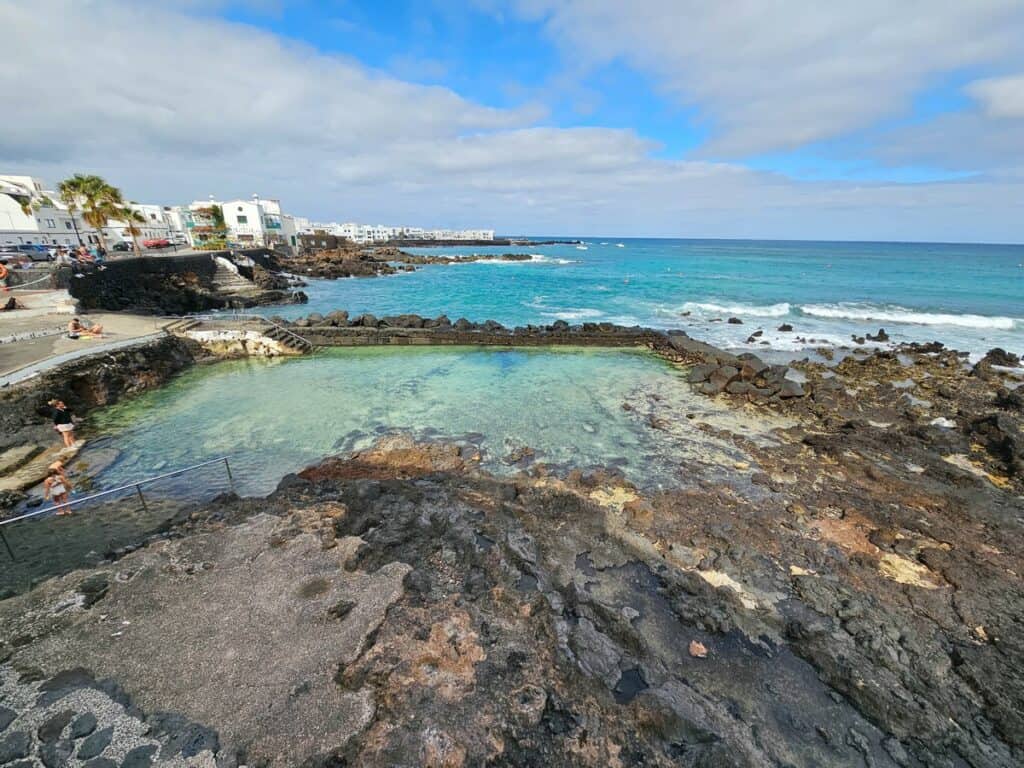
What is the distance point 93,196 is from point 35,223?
19.5 meters

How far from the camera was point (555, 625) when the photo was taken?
6.36 m

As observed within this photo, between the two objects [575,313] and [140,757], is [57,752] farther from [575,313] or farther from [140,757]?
[575,313]

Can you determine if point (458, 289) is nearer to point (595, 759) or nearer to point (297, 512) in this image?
point (297, 512)

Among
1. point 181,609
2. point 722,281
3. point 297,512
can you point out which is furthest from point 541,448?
point 722,281

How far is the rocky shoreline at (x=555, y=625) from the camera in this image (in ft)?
16.0

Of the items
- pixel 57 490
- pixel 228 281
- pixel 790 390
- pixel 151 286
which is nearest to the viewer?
pixel 57 490

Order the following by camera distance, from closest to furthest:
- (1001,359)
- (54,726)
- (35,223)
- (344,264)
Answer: (54,726) < (1001,359) < (35,223) < (344,264)

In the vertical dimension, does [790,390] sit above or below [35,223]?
below

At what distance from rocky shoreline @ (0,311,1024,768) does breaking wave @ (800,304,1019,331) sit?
3085 centimetres

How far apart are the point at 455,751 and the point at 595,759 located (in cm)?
161

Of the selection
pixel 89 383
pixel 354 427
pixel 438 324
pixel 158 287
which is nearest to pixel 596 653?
pixel 354 427

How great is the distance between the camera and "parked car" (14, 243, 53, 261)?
32.0 meters

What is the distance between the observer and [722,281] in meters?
61.4

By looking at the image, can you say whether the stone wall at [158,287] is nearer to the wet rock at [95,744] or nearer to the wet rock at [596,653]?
the wet rock at [95,744]
